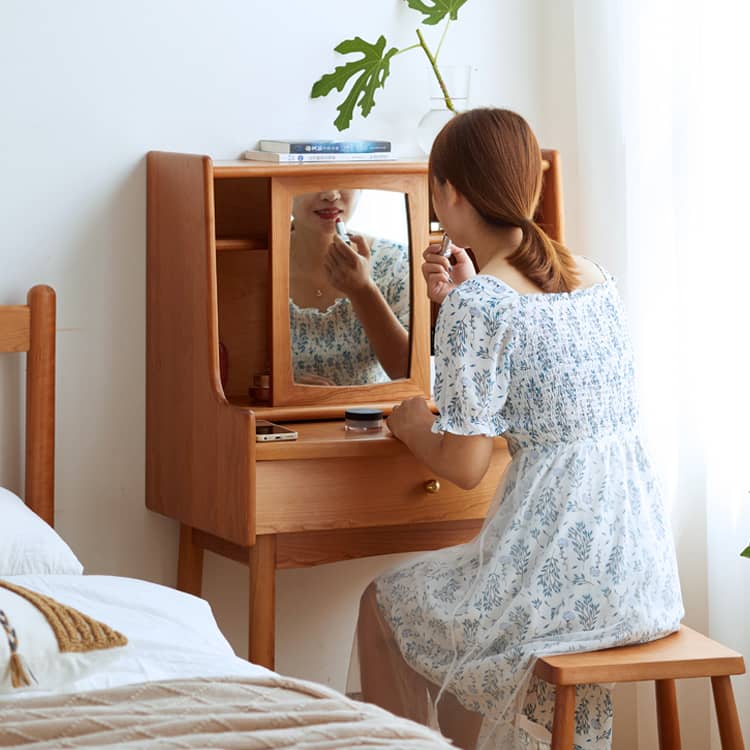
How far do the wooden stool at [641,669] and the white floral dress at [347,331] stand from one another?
0.81 meters

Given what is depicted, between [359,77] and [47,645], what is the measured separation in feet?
5.13

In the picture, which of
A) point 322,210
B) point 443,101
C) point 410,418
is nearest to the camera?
point 410,418

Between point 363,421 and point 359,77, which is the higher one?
point 359,77

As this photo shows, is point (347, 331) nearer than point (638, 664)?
No

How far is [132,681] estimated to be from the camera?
5.47 feet

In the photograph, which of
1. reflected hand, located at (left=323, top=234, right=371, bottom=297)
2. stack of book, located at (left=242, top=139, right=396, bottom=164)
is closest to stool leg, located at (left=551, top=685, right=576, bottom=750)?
reflected hand, located at (left=323, top=234, right=371, bottom=297)

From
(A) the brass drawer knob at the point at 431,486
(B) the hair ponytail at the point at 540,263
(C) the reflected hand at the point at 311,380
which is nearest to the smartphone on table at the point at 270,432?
(C) the reflected hand at the point at 311,380

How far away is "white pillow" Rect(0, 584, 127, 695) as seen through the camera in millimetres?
1643

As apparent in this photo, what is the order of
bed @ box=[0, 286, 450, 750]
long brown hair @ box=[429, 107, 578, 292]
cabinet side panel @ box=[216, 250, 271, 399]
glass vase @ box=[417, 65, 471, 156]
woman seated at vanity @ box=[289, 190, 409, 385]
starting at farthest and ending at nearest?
glass vase @ box=[417, 65, 471, 156]
cabinet side panel @ box=[216, 250, 271, 399]
woman seated at vanity @ box=[289, 190, 409, 385]
long brown hair @ box=[429, 107, 578, 292]
bed @ box=[0, 286, 450, 750]

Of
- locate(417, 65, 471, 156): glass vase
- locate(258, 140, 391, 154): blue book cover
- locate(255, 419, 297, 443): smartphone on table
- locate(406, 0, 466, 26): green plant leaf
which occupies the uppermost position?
locate(406, 0, 466, 26): green plant leaf

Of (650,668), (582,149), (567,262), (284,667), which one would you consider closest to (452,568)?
(650,668)

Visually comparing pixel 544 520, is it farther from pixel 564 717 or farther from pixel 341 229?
pixel 341 229

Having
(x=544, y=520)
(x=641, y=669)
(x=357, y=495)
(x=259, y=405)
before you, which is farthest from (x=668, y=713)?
(x=259, y=405)

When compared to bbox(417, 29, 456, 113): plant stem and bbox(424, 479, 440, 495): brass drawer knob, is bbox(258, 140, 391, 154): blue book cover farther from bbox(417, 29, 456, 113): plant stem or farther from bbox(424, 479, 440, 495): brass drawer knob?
bbox(424, 479, 440, 495): brass drawer knob
